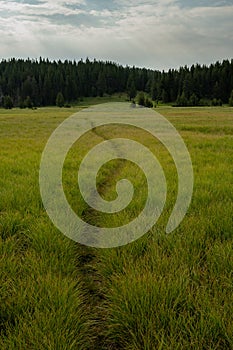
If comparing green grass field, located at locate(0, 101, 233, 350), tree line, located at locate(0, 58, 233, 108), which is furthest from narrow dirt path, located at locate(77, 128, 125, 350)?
tree line, located at locate(0, 58, 233, 108)

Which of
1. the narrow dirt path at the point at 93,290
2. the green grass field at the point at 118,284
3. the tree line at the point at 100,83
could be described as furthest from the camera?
the tree line at the point at 100,83

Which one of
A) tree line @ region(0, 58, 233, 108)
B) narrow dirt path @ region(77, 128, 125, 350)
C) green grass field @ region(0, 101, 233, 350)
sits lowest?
narrow dirt path @ region(77, 128, 125, 350)

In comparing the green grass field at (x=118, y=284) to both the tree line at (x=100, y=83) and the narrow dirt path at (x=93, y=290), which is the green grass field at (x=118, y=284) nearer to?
the narrow dirt path at (x=93, y=290)

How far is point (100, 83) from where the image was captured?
5881 inches

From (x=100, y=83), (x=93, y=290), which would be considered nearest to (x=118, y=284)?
(x=93, y=290)

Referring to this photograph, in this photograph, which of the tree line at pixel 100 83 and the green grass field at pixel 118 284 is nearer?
the green grass field at pixel 118 284

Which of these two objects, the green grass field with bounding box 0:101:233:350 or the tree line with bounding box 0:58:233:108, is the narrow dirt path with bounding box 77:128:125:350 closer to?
the green grass field with bounding box 0:101:233:350

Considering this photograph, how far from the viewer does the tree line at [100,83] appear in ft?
358

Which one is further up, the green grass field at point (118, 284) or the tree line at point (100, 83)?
the tree line at point (100, 83)

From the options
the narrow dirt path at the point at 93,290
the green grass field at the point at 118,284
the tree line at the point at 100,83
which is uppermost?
the tree line at the point at 100,83

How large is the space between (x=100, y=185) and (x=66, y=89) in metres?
132

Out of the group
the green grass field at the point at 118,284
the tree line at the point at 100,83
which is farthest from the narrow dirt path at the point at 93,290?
the tree line at the point at 100,83

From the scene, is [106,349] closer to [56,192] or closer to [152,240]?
[152,240]

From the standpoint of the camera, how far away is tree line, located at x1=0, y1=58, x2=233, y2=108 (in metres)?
109
